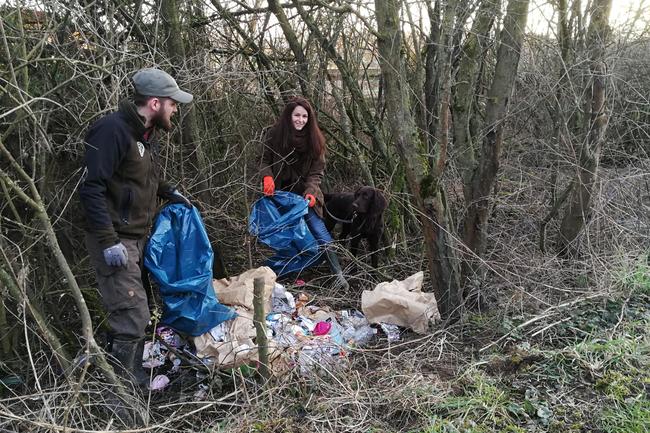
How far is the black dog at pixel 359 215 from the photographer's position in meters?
4.96

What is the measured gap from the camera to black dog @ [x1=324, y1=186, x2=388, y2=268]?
4961mm

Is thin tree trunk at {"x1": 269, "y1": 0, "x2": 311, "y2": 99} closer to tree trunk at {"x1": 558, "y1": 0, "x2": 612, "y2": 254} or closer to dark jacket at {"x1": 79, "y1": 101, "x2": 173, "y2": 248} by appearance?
dark jacket at {"x1": 79, "y1": 101, "x2": 173, "y2": 248}

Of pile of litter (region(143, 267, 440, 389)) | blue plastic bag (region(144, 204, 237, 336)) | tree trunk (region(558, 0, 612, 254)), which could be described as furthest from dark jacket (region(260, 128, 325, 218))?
tree trunk (region(558, 0, 612, 254))

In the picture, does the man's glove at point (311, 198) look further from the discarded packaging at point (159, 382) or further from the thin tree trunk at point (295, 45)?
the discarded packaging at point (159, 382)

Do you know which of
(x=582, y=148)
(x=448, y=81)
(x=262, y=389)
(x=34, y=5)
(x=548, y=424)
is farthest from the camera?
(x=582, y=148)

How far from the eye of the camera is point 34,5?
331cm

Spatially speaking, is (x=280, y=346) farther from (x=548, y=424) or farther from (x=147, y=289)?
(x=548, y=424)

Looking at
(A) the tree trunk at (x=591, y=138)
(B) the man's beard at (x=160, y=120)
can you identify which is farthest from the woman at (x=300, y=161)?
(A) the tree trunk at (x=591, y=138)

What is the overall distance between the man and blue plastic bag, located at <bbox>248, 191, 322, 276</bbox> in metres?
1.40

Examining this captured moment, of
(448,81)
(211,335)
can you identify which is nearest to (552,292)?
(448,81)

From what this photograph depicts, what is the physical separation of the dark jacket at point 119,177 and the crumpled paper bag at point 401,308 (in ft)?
5.46

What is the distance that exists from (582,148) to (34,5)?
4257 mm

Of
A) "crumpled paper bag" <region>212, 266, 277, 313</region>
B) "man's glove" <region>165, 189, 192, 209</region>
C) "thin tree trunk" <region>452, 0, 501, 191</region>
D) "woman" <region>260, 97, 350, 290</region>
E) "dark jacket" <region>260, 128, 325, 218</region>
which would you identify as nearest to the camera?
"man's glove" <region>165, 189, 192, 209</region>

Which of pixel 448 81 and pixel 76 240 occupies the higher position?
pixel 448 81
